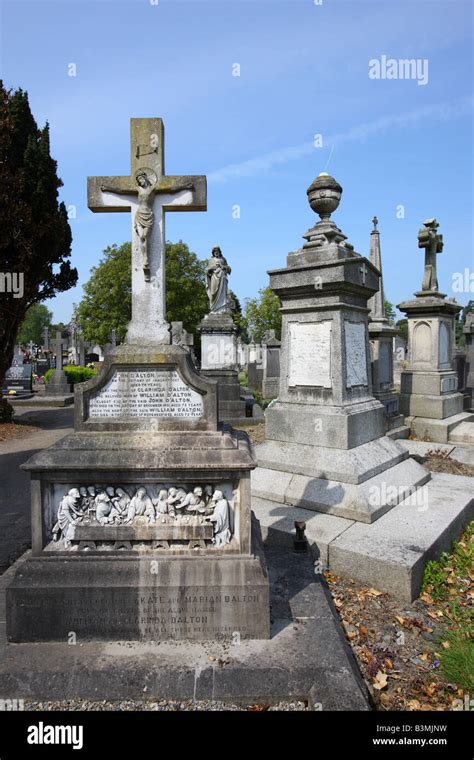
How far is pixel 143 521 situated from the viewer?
114 inches

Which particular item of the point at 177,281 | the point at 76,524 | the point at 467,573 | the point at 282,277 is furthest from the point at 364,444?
the point at 177,281

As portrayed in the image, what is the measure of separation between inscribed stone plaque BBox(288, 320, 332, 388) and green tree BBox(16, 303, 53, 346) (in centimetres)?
8914

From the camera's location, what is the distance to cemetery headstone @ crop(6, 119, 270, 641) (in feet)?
8.95

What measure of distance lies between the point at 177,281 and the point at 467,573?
1381 inches

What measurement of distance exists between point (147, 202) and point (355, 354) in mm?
3120

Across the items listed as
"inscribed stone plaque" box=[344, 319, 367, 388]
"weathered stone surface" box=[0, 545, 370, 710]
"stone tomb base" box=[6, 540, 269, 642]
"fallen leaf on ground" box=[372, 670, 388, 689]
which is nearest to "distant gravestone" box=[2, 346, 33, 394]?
"inscribed stone plaque" box=[344, 319, 367, 388]

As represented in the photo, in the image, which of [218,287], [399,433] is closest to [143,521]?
[399,433]

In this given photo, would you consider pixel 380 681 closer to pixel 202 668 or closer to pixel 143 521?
pixel 202 668

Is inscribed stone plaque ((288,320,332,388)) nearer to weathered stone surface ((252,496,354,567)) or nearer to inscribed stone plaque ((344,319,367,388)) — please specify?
inscribed stone plaque ((344,319,367,388))

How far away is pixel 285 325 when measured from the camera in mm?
5547

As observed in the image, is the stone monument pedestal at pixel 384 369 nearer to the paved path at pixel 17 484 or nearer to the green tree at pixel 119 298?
the paved path at pixel 17 484

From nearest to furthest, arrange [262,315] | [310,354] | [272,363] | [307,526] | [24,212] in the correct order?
[307,526], [310,354], [24,212], [272,363], [262,315]

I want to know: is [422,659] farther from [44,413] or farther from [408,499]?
[44,413]

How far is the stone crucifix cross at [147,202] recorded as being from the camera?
10.7 ft
